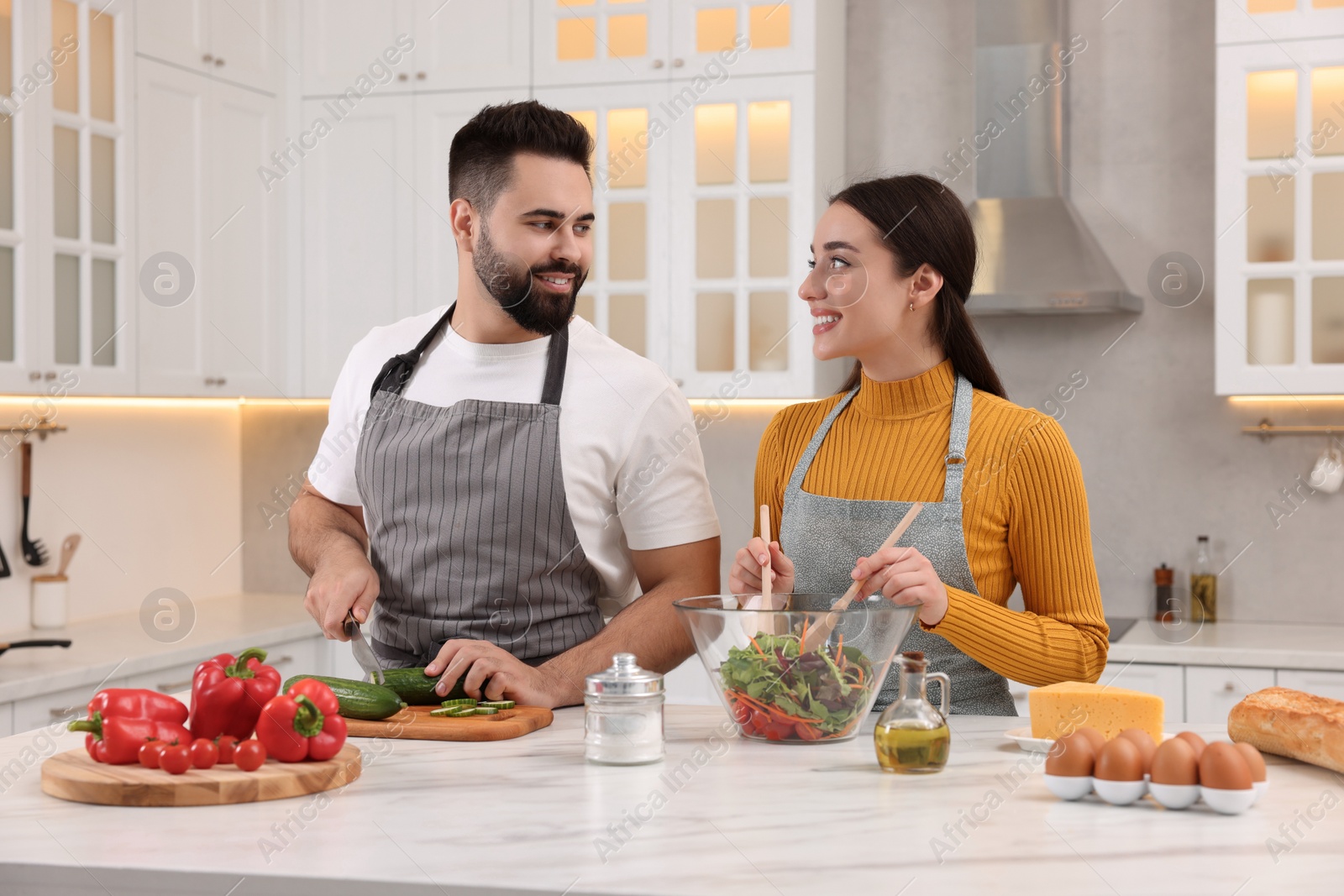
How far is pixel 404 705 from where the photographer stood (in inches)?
62.5

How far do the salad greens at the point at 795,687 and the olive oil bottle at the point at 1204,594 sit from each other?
7.76 ft

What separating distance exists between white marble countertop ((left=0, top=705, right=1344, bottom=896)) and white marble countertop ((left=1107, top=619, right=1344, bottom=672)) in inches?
72.9

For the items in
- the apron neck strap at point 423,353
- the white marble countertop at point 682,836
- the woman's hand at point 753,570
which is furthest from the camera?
the apron neck strap at point 423,353

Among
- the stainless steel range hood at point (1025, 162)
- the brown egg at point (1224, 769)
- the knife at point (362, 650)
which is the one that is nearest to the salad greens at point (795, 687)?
the brown egg at point (1224, 769)

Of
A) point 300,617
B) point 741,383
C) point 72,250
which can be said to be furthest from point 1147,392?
point 72,250

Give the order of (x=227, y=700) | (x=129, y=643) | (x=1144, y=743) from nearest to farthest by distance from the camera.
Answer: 1. (x=1144, y=743)
2. (x=227, y=700)
3. (x=129, y=643)

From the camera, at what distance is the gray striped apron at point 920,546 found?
68.4 inches

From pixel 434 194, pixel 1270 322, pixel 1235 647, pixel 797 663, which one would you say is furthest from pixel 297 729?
pixel 1270 322

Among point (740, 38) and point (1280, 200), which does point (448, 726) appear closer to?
point (740, 38)

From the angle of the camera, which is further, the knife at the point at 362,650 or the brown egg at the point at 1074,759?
the knife at the point at 362,650

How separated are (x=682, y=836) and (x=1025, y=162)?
2866 millimetres

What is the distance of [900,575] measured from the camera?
147 cm

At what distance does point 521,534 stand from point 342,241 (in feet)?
7.33

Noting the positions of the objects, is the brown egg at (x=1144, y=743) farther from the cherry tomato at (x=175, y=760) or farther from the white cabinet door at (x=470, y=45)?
the white cabinet door at (x=470, y=45)
